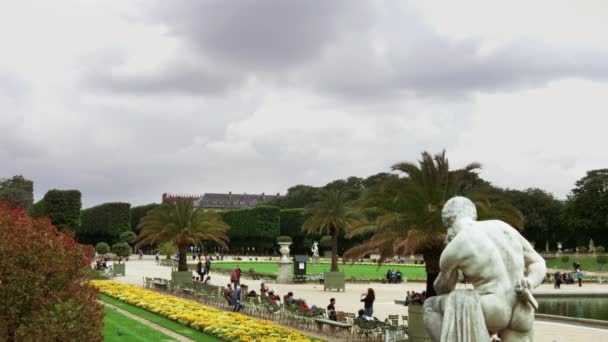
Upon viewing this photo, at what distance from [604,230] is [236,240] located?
42919mm

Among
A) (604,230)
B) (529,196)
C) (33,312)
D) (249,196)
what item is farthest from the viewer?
(249,196)

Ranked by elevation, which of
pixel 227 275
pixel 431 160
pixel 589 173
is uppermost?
pixel 589 173

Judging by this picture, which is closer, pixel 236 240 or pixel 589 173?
pixel 589 173

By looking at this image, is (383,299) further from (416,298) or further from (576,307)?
(576,307)

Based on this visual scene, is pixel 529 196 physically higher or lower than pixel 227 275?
higher

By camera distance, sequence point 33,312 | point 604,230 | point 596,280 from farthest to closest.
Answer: point 604,230 < point 596,280 < point 33,312

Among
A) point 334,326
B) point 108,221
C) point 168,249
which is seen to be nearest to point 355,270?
point 168,249

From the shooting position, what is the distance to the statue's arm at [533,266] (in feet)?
16.8

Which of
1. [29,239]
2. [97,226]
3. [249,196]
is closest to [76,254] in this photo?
[29,239]

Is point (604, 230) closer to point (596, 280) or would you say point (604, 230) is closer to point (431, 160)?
point (596, 280)

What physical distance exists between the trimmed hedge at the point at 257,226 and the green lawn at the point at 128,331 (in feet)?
197

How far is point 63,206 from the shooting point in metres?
58.2

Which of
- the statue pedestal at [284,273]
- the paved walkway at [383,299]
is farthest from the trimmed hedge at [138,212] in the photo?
the statue pedestal at [284,273]

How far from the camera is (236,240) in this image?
8288cm
